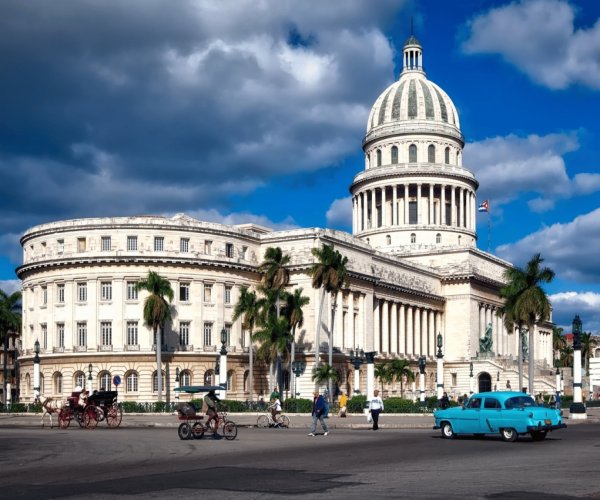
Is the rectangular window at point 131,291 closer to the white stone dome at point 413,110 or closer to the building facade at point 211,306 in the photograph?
the building facade at point 211,306

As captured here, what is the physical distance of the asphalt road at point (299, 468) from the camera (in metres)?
17.7

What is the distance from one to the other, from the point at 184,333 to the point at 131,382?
640 cm

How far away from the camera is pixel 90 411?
43781mm

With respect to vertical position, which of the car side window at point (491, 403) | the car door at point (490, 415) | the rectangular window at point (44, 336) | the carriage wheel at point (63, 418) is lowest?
the carriage wheel at point (63, 418)

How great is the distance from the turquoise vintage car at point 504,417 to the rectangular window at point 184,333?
2054 inches

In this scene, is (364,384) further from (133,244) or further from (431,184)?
(431,184)

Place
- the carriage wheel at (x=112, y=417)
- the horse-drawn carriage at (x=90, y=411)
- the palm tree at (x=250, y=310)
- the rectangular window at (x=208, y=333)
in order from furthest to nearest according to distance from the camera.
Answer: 1. the rectangular window at (x=208, y=333)
2. the palm tree at (x=250, y=310)
3. the carriage wheel at (x=112, y=417)
4. the horse-drawn carriage at (x=90, y=411)

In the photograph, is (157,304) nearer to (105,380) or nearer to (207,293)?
(105,380)

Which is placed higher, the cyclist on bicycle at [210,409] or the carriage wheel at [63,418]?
the cyclist on bicycle at [210,409]

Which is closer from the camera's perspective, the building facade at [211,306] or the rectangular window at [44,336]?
the building facade at [211,306]

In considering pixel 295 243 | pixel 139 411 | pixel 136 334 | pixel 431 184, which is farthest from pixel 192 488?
pixel 431 184

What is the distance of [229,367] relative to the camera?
86.2m

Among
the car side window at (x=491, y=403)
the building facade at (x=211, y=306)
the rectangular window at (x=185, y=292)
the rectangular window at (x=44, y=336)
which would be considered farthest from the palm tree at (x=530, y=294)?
the car side window at (x=491, y=403)

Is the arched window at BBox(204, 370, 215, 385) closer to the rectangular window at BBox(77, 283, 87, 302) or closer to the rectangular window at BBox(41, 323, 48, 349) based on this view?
the rectangular window at BBox(77, 283, 87, 302)
